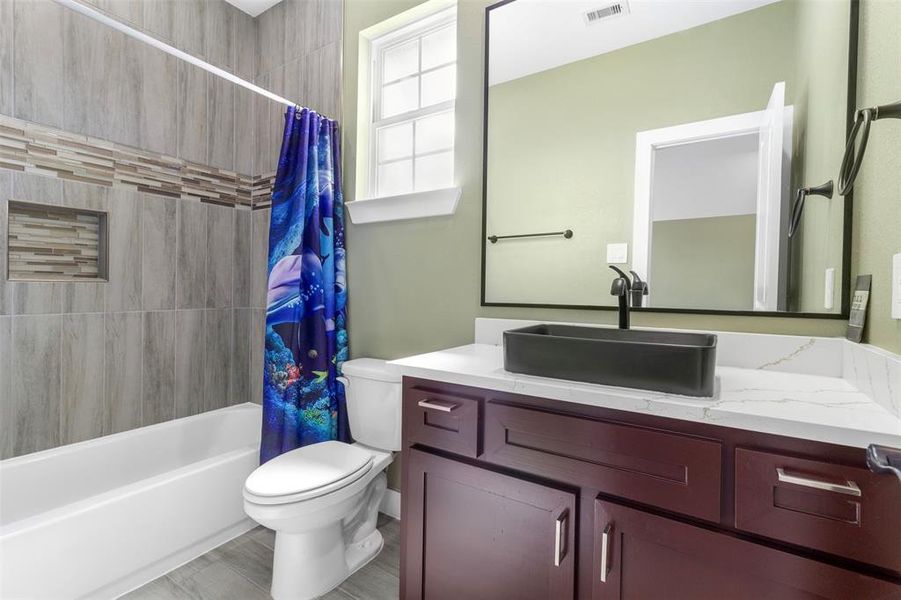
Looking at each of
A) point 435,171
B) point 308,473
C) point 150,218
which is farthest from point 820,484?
point 150,218

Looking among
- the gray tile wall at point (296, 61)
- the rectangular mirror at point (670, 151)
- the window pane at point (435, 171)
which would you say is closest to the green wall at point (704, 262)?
the rectangular mirror at point (670, 151)

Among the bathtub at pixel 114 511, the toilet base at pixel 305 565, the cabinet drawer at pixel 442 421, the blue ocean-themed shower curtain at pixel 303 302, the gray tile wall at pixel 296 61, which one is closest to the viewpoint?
the cabinet drawer at pixel 442 421

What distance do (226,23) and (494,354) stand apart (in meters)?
2.65

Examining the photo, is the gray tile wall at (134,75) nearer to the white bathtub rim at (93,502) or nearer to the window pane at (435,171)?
the window pane at (435,171)

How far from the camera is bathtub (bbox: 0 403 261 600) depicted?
1.38m

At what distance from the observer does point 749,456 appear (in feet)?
2.63

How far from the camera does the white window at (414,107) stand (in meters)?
2.01

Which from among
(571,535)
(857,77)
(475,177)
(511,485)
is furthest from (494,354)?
(857,77)

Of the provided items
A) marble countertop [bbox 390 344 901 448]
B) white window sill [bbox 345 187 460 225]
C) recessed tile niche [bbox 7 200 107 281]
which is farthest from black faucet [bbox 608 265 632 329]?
recessed tile niche [bbox 7 200 107 281]

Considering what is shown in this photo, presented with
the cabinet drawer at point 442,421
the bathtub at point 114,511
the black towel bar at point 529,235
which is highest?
the black towel bar at point 529,235

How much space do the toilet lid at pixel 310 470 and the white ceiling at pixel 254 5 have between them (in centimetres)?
260

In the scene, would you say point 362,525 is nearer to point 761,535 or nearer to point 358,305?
point 358,305

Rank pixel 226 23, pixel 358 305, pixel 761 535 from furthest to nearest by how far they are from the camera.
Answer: pixel 226 23 → pixel 358 305 → pixel 761 535

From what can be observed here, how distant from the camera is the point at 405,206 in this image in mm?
1955
